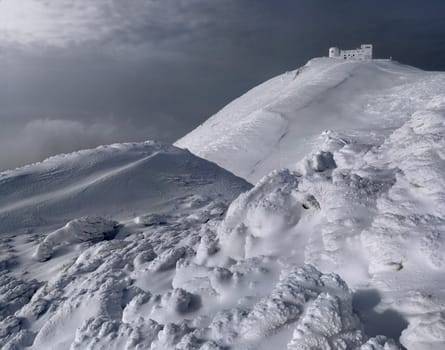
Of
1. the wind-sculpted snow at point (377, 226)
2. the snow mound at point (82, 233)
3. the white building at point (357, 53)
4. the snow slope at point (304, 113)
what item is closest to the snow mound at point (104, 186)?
the snow mound at point (82, 233)

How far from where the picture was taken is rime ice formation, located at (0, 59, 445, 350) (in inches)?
170

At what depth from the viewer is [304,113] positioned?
28.6m

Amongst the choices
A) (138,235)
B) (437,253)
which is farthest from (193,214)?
(437,253)

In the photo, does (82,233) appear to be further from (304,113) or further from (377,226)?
(304,113)

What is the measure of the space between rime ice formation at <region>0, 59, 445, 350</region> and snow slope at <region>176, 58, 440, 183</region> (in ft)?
35.5

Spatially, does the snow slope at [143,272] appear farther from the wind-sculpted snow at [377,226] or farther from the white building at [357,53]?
the white building at [357,53]

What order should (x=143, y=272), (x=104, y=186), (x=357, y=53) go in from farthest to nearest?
(x=357, y=53)
(x=104, y=186)
(x=143, y=272)

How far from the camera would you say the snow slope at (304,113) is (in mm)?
24688

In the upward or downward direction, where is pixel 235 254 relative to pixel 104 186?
upward

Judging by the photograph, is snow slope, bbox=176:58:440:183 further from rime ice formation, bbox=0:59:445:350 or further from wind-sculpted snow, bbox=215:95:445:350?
wind-sculpted snow, bbox=215:95:445:350

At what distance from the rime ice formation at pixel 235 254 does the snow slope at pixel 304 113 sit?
1081 centimetres

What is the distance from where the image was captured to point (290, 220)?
21.0 feet

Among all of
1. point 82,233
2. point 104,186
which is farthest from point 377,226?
point 104,186

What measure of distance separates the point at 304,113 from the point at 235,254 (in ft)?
76.5
